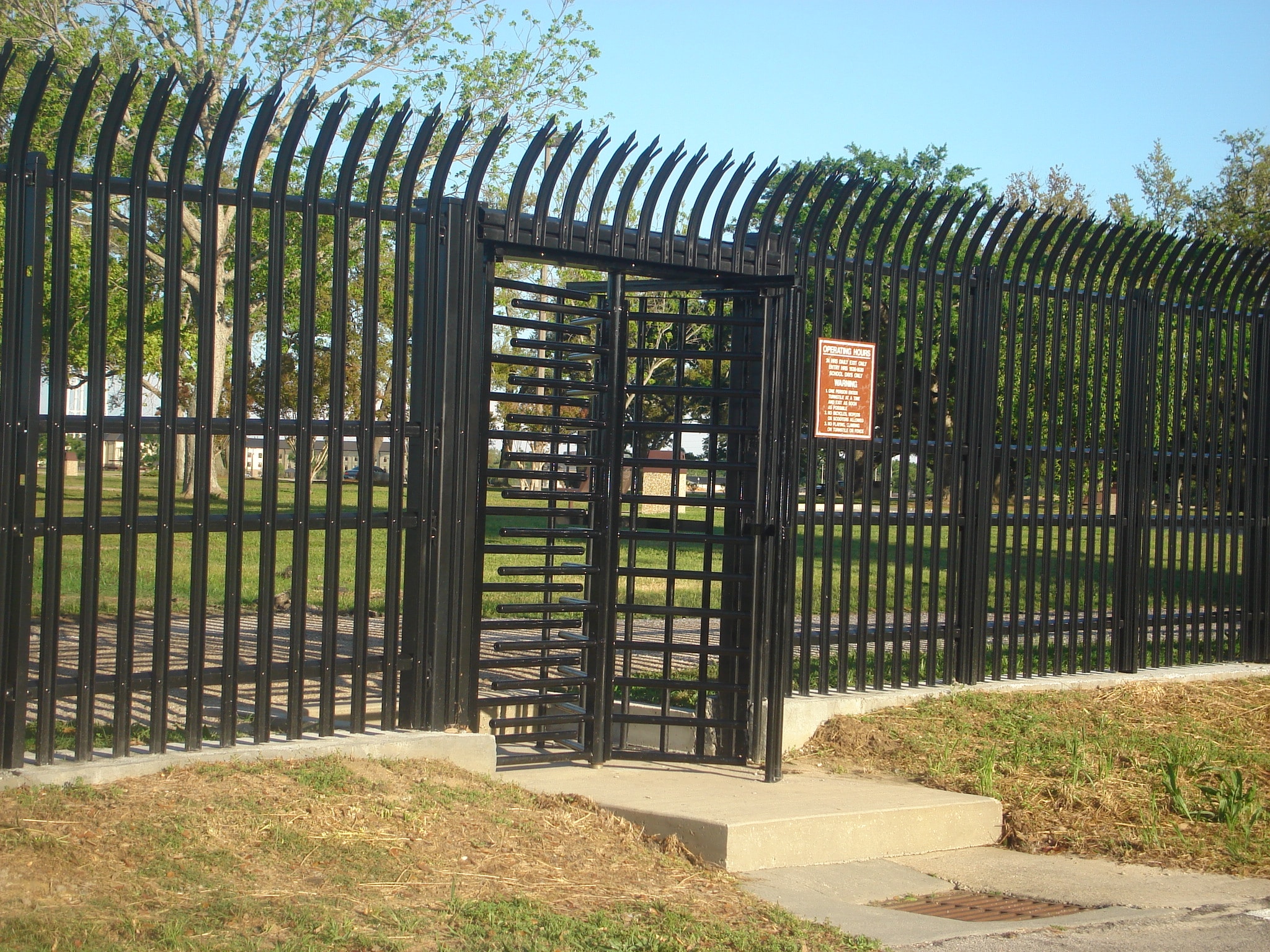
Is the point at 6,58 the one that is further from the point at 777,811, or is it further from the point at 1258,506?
the point at 1258,506

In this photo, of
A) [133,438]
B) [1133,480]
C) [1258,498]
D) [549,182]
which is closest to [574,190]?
[549,182]

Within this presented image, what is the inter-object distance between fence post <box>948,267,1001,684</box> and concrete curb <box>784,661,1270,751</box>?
0.26 m

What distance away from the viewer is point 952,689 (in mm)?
7715

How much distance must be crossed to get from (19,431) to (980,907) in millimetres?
4322

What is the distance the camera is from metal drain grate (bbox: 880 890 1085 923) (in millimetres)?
4758

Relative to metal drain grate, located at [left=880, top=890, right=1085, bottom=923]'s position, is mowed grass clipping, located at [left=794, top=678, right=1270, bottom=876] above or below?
above

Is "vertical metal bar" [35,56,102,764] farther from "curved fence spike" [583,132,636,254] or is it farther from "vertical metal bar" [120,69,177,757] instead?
"curved fence spike" [583,132,636,254]

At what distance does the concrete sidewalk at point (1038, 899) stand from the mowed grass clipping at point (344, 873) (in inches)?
14.1

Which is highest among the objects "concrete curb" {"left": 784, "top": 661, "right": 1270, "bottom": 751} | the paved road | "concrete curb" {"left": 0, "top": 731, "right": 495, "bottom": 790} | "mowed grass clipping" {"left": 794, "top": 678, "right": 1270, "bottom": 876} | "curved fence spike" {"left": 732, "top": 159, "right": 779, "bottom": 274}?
"curved fence spike" {"left": 732, "top": 159, "right": 779, "bottom": 274}

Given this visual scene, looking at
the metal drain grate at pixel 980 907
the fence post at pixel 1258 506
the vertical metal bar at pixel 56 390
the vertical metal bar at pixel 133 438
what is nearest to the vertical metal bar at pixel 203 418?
the vertical metal bar at pixel 133 438

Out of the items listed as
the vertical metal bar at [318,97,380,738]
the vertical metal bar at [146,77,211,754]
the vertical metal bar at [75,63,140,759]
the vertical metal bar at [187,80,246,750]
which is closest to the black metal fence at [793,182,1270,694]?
the vertical metal bar at [318,97,380,738]

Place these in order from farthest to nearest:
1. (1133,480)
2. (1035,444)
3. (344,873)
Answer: (1133,480) → (1035,444) → (344,873)

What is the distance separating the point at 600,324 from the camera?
6512 mm

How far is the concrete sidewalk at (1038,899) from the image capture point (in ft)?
14.5
